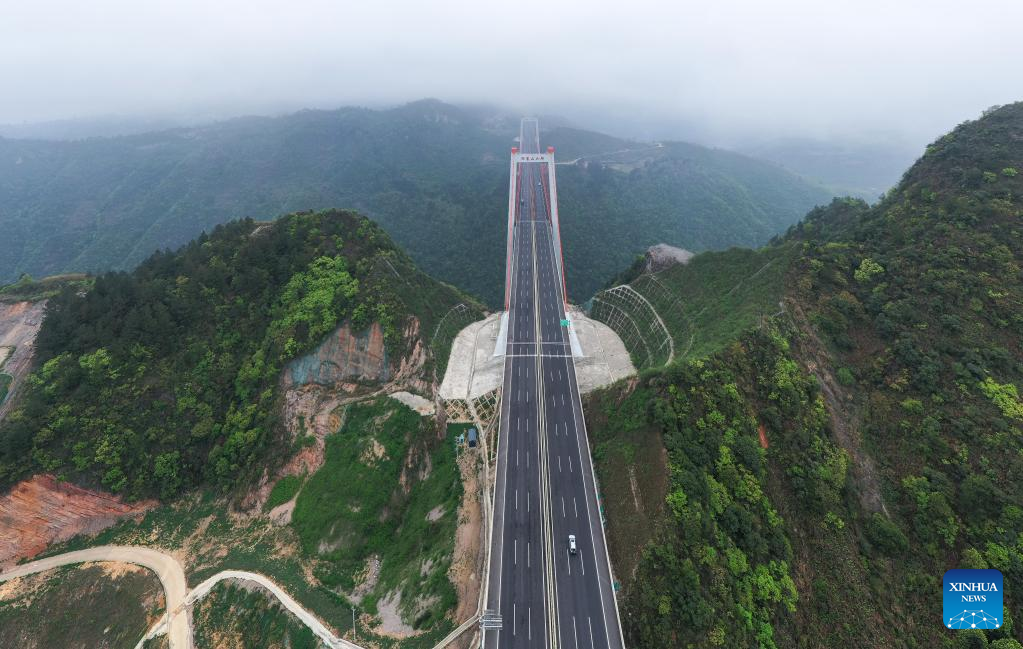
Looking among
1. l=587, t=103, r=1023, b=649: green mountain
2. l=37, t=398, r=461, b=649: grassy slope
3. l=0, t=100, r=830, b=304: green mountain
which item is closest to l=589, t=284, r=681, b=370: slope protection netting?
l=587, t=103, r=1023, b=649: green mountain

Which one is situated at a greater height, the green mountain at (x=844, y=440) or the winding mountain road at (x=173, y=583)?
the green mountain at (x=844, y=440)

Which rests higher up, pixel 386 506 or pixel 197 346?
pixel 197 346

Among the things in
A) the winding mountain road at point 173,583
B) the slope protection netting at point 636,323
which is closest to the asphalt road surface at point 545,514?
the slope protection netting at point 636,323

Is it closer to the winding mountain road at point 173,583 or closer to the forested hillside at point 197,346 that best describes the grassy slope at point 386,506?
the winding mountain road at point 173,583

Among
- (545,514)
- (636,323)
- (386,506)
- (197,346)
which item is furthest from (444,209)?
(545,514)

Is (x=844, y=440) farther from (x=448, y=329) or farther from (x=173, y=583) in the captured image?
(x=173, y=583)

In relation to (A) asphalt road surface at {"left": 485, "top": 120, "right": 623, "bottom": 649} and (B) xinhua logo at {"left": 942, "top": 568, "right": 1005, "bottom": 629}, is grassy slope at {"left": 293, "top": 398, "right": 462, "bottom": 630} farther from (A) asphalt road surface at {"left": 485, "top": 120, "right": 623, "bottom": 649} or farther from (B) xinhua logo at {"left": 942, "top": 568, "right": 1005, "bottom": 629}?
(B) xinhua logo at {"left": 942, "top": 568, "right": 1005, "bottom": 629}
